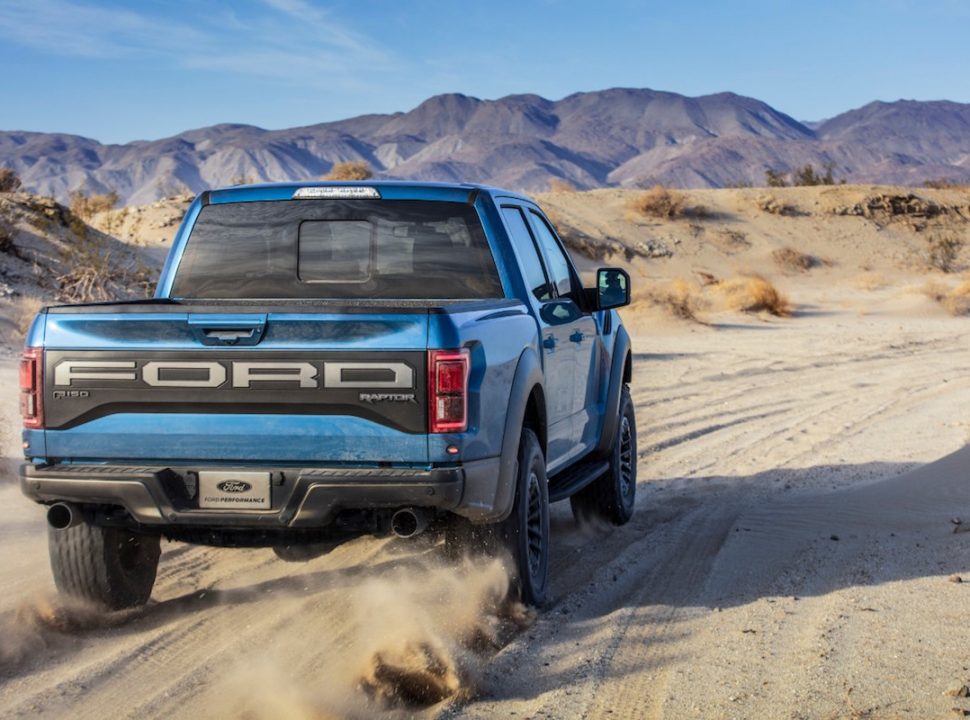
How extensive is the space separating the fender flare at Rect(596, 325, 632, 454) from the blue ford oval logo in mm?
3111

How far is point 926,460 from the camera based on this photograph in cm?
1070

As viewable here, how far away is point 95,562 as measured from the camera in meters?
5.77

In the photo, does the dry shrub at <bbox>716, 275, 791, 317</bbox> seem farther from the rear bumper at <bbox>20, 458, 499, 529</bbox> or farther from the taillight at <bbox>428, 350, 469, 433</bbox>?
the taillight at <bbox>428, 350, 469, 433</bbox>

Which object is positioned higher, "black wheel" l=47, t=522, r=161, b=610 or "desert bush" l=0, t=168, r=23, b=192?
"desert bush" l=0, t=168, r=23, b=192

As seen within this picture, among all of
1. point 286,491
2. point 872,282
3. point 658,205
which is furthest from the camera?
point 658,205

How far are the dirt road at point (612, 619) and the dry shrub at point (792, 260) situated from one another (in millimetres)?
37045

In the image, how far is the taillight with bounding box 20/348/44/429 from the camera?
5297 mm

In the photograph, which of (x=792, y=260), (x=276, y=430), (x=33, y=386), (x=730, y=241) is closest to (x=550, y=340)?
(x=276, y=430)

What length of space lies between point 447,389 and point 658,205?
4513 cm

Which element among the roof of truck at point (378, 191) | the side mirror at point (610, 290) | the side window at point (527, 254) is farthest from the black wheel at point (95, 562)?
the side mirror at point (610, 290)

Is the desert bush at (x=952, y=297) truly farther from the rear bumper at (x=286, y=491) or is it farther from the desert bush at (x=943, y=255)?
the rear bumper at (x=286, y=491)

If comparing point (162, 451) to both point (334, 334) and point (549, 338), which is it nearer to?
point (334, 334)

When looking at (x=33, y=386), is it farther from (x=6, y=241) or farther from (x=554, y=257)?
(x=6, y=241)

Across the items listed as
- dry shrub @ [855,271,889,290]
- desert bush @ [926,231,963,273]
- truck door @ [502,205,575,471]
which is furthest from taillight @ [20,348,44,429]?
desert bush @ [926,231,963,273]
